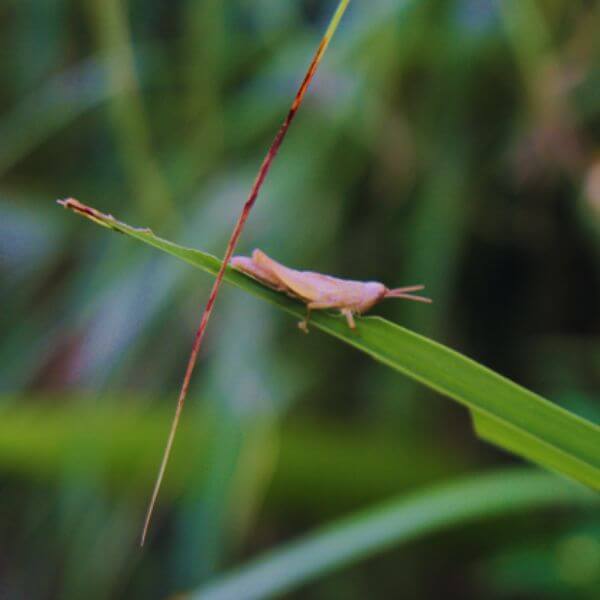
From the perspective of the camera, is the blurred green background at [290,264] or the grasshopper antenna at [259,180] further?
the blurred green background at [290,264]

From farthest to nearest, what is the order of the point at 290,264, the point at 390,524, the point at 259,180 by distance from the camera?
the point at 290,264
the point at 390,524
the point at 259,180

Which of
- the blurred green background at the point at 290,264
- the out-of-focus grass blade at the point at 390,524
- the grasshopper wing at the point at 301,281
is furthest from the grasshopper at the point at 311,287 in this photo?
the blurred green background at the point at 290,264

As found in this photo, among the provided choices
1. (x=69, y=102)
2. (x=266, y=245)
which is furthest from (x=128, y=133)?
(x=266, y=245)

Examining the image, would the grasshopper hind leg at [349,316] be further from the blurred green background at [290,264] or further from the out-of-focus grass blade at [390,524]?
the blurred green background at [290,264]

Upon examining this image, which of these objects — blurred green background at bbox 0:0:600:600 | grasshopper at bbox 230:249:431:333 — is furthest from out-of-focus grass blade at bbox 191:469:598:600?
grasshopper at bbox 230:249:431:333

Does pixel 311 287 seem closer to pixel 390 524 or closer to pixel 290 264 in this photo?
pixel 390 524

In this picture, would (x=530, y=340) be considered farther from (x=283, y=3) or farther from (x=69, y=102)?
(x=69, y=102)

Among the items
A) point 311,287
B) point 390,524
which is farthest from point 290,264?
point 311,287
